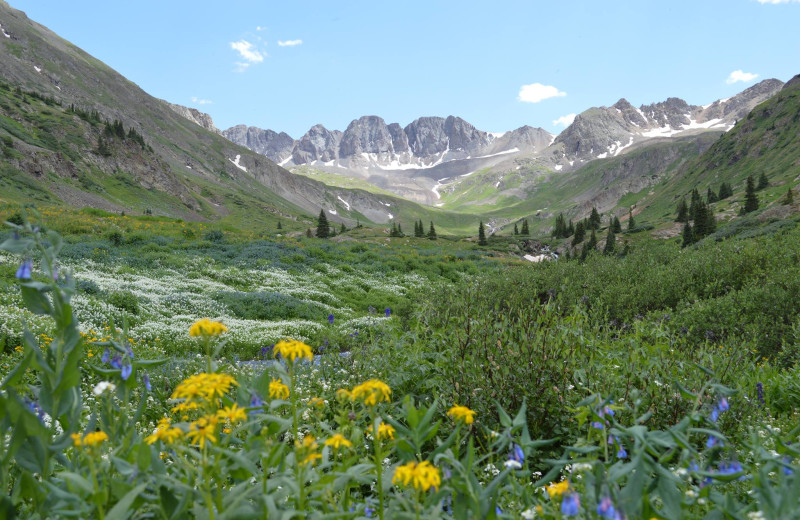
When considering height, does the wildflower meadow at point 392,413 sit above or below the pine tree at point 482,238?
above

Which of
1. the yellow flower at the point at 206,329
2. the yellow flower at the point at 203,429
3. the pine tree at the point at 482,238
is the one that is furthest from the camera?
the pine tree at the point at 482,238

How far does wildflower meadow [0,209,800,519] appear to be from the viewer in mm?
1846

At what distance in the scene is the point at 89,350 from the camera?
336 inches

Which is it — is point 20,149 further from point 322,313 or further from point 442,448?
point 442,448

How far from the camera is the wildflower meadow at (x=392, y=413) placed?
72.7 inches

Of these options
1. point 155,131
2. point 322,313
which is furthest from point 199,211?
point 322,313

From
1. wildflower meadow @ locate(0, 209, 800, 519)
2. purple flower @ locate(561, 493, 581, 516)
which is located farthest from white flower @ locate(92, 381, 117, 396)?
purple flower @ locate(561, 493, 581, 516)

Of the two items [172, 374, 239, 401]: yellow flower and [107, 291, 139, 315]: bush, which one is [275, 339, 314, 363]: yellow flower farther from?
[107, 291, 139, 315]: bush

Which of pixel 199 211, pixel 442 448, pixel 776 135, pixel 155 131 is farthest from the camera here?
pixel 155 131

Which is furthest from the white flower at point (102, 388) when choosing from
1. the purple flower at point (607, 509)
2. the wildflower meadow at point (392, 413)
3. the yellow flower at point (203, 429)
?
the purple flower at point (607, 509)

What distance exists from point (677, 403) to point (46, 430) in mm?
5663

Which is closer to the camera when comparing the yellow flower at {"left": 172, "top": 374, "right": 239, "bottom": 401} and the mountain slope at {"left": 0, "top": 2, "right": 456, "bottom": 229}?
the yellow flower at {"left": 172, "top": 374, "right": 239, "bottom": 401}

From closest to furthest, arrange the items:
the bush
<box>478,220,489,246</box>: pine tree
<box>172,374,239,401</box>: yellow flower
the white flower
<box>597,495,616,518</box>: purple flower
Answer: <box>597,495,616,518</box>: purple flower, <box>172,374,239,401</box>: yellow flower, the white flower, the bush, <box>478,220,489,246</box>: pine tree

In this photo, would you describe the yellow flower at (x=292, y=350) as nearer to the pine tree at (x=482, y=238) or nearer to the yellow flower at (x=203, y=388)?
the yellow flower at (x=203, y=388)
